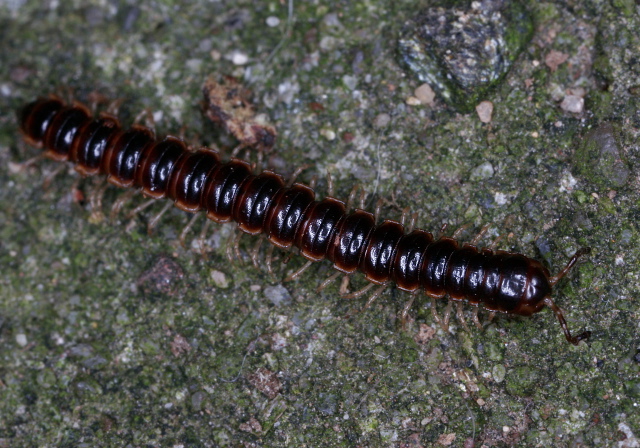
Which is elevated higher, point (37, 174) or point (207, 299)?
point (37, 174)

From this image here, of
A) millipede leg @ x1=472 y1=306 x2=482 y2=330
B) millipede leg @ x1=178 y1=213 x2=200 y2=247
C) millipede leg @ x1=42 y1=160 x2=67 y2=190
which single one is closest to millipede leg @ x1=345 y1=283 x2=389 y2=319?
millipede leg @ x1=472 y1=306 x2=482 y2=330

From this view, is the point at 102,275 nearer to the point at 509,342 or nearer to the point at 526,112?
the point at 509,342

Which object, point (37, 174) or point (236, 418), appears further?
point (37, 174)

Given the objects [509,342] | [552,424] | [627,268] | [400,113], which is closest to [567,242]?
[627,268]

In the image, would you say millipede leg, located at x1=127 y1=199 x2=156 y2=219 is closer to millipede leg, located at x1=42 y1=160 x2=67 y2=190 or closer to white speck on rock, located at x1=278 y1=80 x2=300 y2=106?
millipede leg, located at x1=42 y1=160 x2=67 y2=190

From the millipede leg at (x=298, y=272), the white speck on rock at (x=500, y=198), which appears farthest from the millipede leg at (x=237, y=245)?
the white speck on rock at (x=500, y=198)

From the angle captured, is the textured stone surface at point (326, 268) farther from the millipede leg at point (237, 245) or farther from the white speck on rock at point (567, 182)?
the millipede leg at point (237, 245)
